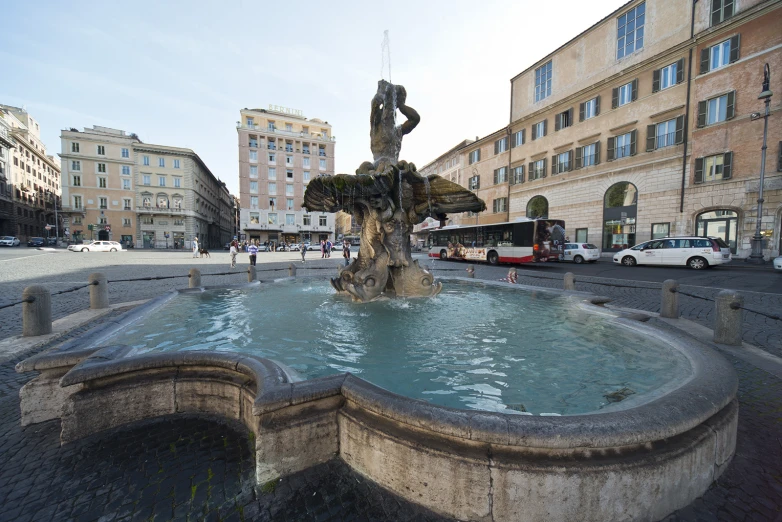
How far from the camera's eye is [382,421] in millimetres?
2039

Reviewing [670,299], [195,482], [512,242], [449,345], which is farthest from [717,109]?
[195,482]

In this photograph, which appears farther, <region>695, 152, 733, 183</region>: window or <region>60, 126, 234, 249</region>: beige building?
<region>60, 126, 234, 249</region>: beige building

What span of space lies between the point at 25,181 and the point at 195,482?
276 ft

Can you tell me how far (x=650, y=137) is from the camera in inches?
902

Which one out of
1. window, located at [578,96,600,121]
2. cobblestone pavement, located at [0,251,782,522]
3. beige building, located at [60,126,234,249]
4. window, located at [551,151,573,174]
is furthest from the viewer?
beige building, located at [60,126,234,249]

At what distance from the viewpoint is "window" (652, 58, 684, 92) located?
21.7 meters

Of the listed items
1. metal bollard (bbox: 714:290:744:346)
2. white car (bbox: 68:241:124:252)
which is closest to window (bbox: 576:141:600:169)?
metal bollard (bbox: 714:290:744:346)

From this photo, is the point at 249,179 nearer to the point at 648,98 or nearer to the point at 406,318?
the point at 648,98

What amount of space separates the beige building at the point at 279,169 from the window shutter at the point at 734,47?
148 feet

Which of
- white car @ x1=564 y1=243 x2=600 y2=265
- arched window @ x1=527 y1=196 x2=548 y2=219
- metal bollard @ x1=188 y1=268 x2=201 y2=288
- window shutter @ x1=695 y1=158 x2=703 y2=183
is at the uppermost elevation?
window shutter @ x1=695 y1=158 x2=703 y2=183

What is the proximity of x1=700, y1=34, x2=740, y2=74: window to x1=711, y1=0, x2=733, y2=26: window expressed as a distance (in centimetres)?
140

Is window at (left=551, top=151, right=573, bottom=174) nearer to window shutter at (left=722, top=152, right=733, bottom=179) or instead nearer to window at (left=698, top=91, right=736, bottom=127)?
window at (left=698, top=91, right=736, bottom=127)

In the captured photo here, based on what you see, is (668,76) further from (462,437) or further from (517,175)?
(462,437)

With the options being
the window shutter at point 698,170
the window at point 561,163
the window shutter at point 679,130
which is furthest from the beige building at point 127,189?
the window shutter at point 698,170
